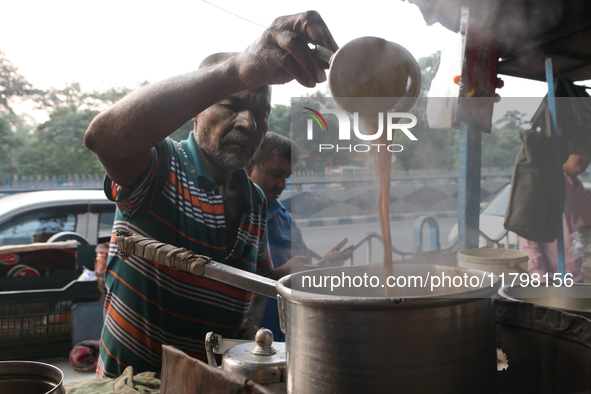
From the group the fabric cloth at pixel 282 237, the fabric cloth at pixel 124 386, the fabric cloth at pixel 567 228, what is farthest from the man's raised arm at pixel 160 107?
the fabric cloth at pixel 567 228

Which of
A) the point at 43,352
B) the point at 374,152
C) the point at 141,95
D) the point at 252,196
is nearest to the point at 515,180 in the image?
the point at 252,196

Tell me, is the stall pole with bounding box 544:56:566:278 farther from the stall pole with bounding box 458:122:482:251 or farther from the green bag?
the stall pole with bounding box 458:122:482:251

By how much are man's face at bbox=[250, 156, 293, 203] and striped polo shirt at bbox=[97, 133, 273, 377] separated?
101 centimetres

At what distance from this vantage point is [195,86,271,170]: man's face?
2.06 m

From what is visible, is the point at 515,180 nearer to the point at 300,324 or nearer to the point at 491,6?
the point at 491,6

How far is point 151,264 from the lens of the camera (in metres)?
1.84

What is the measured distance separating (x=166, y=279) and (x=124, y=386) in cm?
57

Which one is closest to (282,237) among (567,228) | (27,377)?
(27,377)

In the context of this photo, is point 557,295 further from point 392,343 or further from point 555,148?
point 555,148

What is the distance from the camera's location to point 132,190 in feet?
5.71

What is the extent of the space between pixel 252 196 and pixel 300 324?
1.47 m

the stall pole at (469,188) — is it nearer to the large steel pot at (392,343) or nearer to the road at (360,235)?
the road at (360,235)

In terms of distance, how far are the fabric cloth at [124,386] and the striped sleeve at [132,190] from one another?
0.67 metres

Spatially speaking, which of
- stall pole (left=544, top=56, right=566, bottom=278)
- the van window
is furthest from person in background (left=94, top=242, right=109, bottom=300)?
stall pole (left=544, top=56, right=566, bottom=278)
